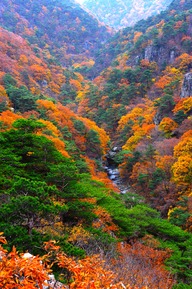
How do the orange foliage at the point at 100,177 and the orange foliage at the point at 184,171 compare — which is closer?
the orange foliage at the point at 184,171

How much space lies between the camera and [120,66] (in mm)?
75000

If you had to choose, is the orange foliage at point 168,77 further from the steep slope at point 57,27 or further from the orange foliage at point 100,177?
the steep slope at point 57,27

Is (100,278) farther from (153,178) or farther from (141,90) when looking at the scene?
(141,90)

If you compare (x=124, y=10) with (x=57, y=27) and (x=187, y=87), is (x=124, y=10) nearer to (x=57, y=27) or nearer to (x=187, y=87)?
(x=57, y=27)

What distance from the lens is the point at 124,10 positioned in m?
182

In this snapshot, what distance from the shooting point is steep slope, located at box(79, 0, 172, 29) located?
537 ft

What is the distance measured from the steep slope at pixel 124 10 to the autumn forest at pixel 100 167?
78.1 m

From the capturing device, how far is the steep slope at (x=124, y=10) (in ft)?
537

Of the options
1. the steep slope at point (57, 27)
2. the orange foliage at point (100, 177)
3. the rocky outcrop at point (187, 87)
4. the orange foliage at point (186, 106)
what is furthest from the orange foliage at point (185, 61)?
the steep slope at point (57, 27)

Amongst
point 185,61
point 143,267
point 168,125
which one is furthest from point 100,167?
point 185,61

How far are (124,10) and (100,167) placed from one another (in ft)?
558

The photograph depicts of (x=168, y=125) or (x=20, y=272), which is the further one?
(x=168, y=125)

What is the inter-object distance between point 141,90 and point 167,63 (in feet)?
32.5

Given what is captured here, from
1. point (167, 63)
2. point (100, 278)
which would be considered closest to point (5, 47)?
point (167, 63)
